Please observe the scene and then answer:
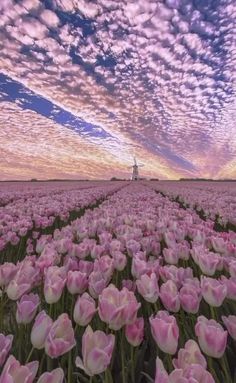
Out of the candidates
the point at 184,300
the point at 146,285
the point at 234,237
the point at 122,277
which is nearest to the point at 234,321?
the point at 184,300

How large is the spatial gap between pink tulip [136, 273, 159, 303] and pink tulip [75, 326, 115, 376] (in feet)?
2.03

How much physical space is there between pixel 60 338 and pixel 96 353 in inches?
7.6

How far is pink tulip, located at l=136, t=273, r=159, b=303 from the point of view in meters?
1.99

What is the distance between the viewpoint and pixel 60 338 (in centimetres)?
146

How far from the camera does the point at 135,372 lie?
72.4 inches

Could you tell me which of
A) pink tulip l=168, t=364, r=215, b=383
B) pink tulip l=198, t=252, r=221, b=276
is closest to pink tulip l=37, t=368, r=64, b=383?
pink tulip l=168, t=364, r=215, b=383

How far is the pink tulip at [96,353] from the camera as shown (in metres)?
1.36

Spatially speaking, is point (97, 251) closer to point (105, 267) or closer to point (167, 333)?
point (105, 267)

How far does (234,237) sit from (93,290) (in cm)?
210

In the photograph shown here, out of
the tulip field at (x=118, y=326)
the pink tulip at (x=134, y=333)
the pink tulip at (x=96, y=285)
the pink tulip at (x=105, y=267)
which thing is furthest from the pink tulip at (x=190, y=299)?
the pink tulip at (x=105, y=267)

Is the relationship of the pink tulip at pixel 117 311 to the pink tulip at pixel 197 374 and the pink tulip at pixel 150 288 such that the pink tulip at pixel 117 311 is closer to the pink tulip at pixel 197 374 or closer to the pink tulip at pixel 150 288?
the pink tulip at pixel 150 288

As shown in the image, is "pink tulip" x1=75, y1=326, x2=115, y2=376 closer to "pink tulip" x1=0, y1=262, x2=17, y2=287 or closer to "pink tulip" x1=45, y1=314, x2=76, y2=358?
"pink tulip" x1=45, y1=314, x2=76, y2=358

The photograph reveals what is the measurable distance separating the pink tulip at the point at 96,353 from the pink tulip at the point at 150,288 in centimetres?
62

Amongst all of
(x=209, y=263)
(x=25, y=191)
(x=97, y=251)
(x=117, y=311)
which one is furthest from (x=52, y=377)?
(x=25, y=191)
